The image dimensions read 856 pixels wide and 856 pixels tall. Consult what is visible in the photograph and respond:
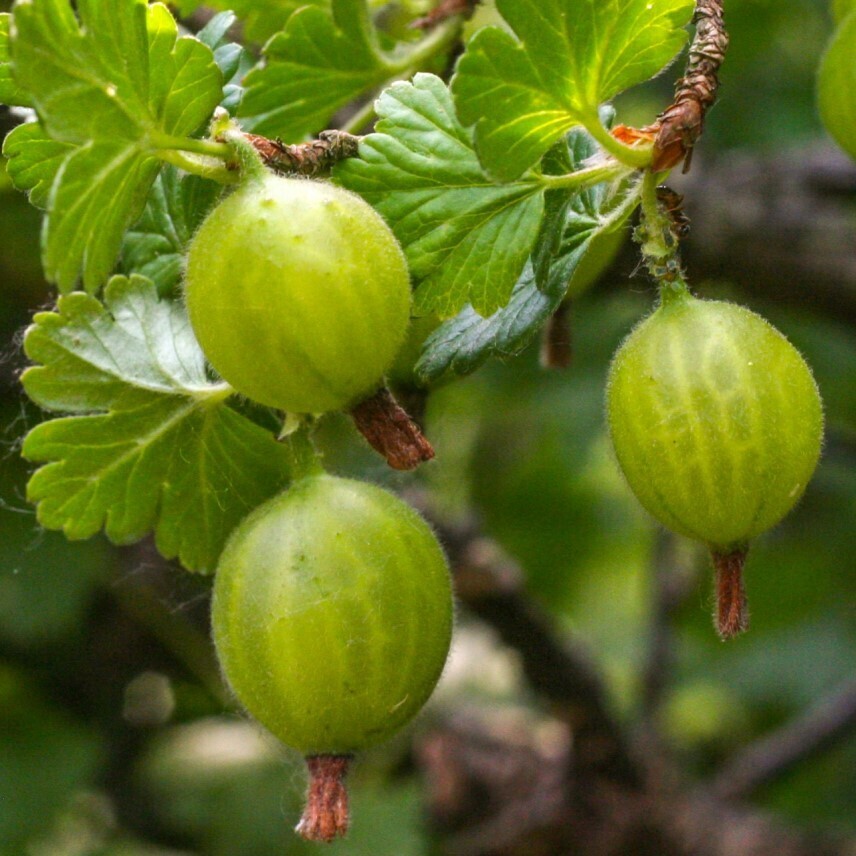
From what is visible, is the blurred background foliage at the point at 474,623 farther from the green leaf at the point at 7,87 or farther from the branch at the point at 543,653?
the green leaf at the point at 7,87

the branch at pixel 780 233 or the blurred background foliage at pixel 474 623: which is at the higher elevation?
the branch at pixel 780 233

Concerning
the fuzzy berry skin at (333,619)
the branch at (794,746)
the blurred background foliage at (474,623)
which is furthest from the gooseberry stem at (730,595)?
the branch at (794,746)

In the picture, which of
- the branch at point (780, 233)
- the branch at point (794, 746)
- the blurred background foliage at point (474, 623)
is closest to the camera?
the branch at point (780, 233)

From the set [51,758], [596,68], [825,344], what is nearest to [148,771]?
[51,758]

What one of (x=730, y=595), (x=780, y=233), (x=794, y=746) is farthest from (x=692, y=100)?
(x=794, y=746)

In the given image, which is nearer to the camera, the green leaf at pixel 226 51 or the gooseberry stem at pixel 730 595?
the gooseberry stem at pixel 730 595

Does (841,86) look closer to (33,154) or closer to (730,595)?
(730,595)

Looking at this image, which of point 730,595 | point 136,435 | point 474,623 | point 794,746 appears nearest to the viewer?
point 730,595

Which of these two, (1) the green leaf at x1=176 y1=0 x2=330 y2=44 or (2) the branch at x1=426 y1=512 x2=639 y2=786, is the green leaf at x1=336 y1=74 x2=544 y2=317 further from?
(2) the branch at x1=426 y1=512 x2=639 y2=786
